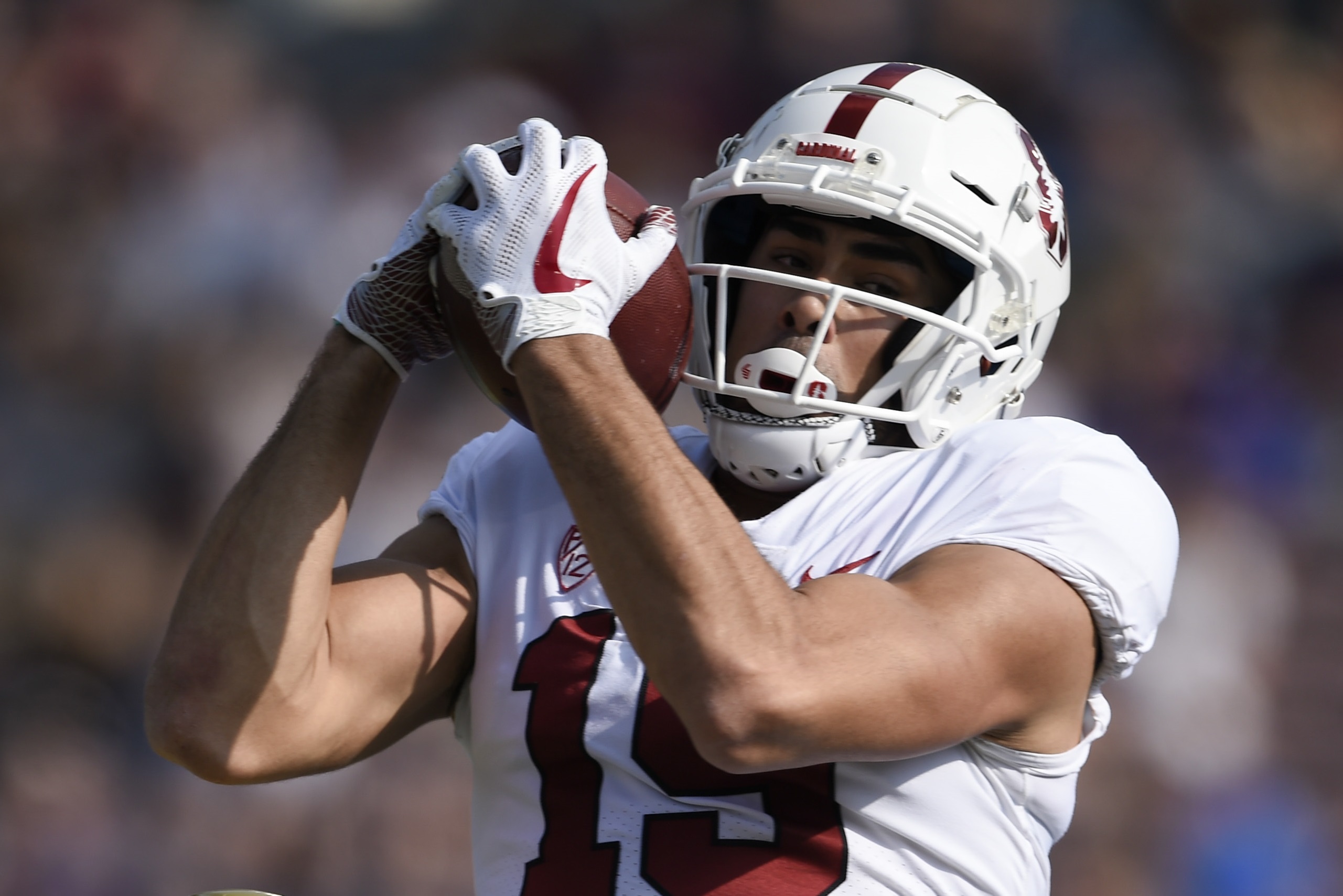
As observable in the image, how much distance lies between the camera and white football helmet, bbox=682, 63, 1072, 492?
6.39 ft

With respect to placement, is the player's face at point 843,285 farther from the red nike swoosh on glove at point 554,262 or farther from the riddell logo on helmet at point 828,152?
the red nike swoosh on glove at point 554,262

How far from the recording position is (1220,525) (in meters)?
4.08

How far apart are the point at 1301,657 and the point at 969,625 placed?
291 centimetres

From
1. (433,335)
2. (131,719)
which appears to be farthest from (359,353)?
(131,719)

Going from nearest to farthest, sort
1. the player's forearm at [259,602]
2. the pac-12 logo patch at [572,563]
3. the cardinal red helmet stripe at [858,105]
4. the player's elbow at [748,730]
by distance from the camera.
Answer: the player's elbow at [748,730], the player's forearm at [259,602], the pac-12 logo patch at [572,563], the cardinal red helmet stripe at [858,105]

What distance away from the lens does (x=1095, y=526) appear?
1.65m

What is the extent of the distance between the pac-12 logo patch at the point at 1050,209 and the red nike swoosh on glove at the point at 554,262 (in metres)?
0.92

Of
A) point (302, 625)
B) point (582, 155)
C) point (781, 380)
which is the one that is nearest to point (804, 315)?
point (781, 380)

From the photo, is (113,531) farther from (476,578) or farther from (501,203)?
(501,203)

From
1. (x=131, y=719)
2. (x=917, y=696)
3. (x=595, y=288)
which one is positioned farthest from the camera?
(x=131, y=719)

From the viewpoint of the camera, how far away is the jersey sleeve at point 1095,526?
162 cm

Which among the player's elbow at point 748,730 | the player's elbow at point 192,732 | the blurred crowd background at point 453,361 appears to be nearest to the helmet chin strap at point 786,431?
the player's elbow at point 748,730

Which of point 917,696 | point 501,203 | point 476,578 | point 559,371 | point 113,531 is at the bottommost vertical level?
point 113,531

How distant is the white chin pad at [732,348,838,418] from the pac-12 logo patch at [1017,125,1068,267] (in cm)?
49
